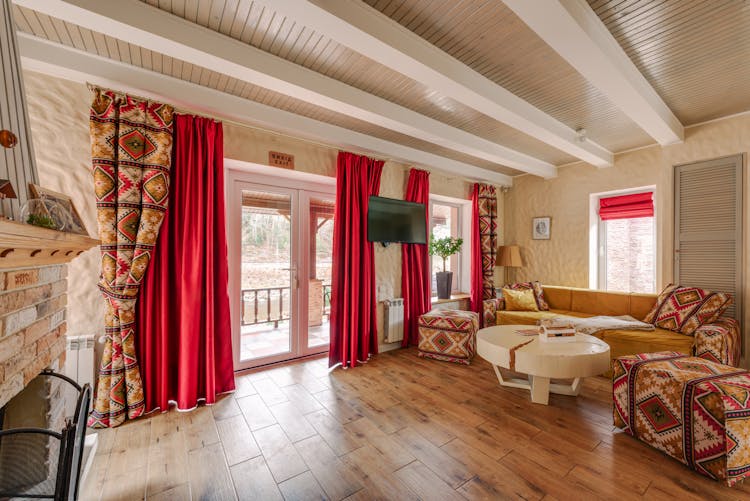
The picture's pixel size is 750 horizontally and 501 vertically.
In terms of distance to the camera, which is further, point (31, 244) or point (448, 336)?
point (448, 336)

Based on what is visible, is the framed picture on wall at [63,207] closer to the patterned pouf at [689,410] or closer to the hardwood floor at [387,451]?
the hardwood floor at [387,451]

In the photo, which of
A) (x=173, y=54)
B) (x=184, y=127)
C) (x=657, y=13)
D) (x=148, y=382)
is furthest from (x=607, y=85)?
(x=148, y=382)

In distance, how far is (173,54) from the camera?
1.86m

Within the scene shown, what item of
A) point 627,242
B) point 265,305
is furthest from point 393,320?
point 627,242

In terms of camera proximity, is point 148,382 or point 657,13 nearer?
point 657,13

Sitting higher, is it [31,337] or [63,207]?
[63,207]

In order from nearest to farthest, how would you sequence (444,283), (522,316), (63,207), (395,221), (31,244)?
(31,244)
(63,207)
(395,221)
(522,316)
(444,283)

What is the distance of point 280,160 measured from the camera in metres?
3.06

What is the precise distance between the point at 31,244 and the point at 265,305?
242 centimetres

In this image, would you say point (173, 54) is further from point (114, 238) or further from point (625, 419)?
point (625, 419)

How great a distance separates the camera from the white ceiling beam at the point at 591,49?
1555 millimetres

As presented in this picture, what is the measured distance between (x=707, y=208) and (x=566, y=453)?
3.20 metres

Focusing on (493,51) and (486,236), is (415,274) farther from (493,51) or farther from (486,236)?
(493,51)

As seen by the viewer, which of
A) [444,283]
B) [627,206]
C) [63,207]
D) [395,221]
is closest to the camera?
[63,207]
